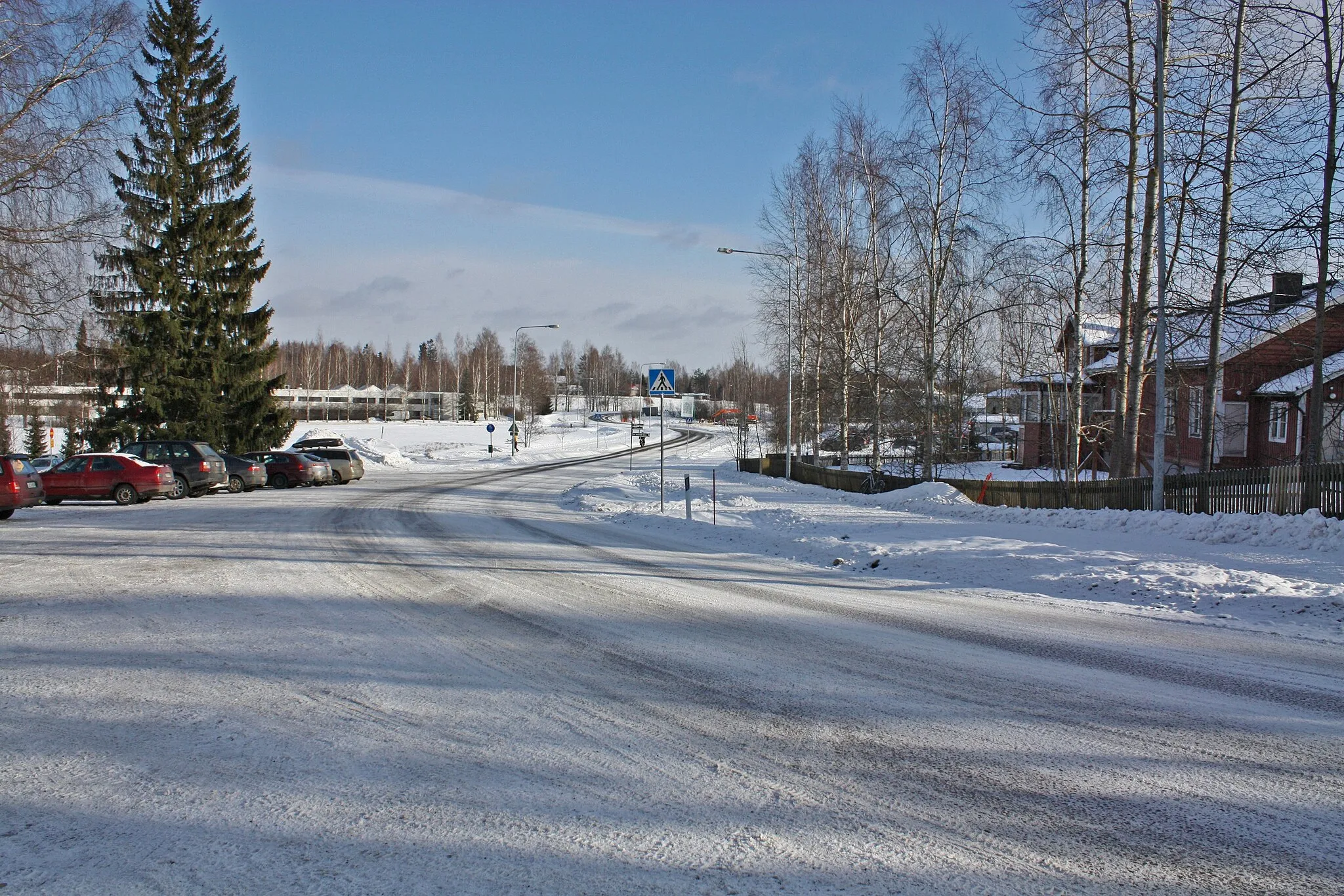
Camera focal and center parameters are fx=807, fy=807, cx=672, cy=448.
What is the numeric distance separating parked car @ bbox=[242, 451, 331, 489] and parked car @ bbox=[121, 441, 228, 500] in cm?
491

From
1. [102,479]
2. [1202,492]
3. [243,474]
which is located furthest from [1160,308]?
[243,474]

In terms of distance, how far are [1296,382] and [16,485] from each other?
3903cm

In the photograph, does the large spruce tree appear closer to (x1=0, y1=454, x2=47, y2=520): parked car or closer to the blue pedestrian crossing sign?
(x1=0, y1=454, x2=47, y2=520): parked car

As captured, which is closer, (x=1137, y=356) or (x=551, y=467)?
(x=1137, y=356)

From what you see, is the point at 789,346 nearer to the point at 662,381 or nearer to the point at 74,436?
the point at 662,381

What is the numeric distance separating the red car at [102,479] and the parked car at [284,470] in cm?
760

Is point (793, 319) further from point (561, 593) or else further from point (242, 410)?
point (561, 593)

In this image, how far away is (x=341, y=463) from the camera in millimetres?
33531

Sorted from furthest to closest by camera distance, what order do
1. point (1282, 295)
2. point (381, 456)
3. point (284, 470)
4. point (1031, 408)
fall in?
1. point (381, 456)
2. point (1031, 408)
3. point (284, 470)
4. point (1282, 295)

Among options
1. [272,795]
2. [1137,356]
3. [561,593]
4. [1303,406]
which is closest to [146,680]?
[272,795]

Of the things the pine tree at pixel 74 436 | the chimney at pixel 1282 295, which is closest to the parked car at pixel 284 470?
the pine tree at pixel 74 436

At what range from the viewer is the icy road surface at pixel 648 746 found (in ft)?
11.0

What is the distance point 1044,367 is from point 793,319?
551 inches

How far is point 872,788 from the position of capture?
407cm
